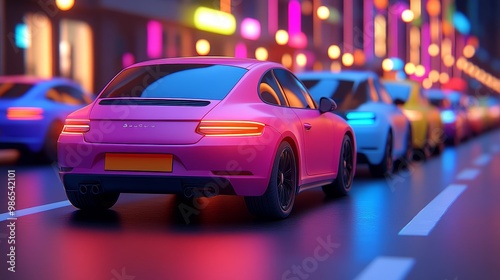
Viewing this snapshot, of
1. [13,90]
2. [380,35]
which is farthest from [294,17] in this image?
[13,90]

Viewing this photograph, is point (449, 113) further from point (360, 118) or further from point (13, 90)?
point (13, 90)

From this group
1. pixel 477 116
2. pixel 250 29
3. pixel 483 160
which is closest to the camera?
pixel 483 160

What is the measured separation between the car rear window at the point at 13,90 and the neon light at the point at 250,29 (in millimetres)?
22628

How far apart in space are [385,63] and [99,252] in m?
58.5

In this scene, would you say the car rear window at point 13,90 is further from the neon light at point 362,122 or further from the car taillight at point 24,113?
the neon light at point 362,122

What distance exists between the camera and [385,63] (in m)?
63.7

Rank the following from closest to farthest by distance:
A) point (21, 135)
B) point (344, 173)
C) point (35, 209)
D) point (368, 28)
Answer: point (35, 209)
point (344, 173)
point (21, 135)
point (368, 28)

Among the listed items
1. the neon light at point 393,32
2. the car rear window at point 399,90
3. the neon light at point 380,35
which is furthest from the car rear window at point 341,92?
the neon light at point 393,32

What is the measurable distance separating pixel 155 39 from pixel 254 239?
1060 inches

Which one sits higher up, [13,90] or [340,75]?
[340,75]

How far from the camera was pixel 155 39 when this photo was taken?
33.4 m

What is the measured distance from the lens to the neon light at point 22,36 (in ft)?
84.8

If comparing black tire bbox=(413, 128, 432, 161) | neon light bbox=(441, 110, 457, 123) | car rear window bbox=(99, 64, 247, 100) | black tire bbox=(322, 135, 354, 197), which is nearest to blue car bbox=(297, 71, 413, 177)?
black tire bbox=(322, 135, 354, 197)

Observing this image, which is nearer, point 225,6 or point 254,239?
point 254,239
